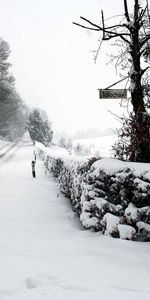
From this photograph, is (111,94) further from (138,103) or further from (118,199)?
(118,199)

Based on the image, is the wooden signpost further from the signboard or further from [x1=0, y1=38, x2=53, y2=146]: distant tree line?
[x1=0, y1=38, x2=53, y2=146]: distant tree line

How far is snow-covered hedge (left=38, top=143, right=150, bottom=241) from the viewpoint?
4297mm

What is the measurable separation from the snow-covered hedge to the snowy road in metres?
0.19

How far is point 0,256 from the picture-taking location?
13.4 feet

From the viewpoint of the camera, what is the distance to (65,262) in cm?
387

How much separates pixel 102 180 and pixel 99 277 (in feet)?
6.07

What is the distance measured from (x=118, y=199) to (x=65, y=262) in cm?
137

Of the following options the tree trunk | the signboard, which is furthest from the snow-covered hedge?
the signboard

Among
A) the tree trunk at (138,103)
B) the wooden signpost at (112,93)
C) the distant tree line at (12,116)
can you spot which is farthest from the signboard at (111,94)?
the distant tree line at (12,116)

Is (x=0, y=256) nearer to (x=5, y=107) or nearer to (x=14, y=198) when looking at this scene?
(x=14, y=198)

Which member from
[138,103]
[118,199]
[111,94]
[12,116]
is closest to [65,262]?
[118,199]

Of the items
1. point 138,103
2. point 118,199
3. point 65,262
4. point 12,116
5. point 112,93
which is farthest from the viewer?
point 12,116

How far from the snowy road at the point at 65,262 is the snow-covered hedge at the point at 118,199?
19 centimetres

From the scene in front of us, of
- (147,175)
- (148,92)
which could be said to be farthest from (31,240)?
(148,92)
